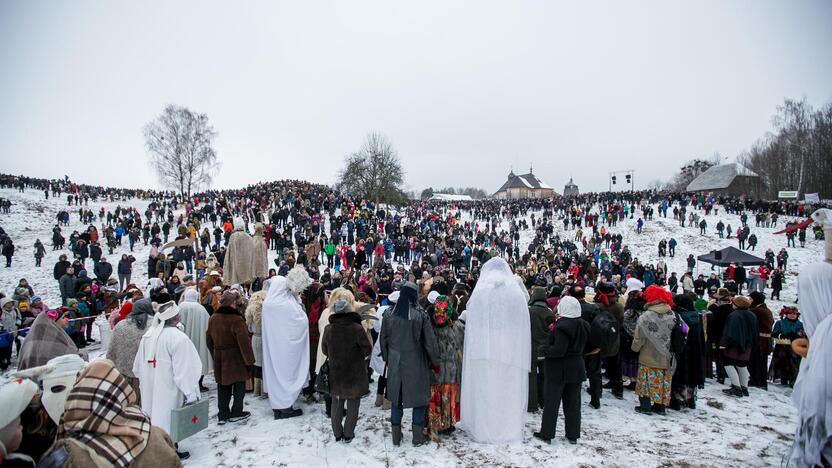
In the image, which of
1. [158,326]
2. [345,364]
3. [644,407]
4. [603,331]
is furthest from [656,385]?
[158,326]

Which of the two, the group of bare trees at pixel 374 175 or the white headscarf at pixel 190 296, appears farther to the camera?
the group of bare trees at pixel 374 175

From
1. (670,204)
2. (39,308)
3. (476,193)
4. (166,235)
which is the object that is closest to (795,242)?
(670,204)

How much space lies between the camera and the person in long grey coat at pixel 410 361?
453 cm

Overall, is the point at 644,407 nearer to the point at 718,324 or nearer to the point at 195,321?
the point at 718,324

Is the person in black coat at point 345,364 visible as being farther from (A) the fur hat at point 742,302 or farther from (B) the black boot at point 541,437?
(A) the fur hat at point 742,302

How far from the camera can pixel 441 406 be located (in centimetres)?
484

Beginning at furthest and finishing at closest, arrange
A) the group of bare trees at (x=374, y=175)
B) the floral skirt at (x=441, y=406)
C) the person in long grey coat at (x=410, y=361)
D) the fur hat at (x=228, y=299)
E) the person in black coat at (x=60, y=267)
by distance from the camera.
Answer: the group of bare trees at (x=374, y=175) → the person in black coat at (x=60, y=267) → the fur hat at (x=228, y=299) → the floral skirt at (x=441, y=406) → the person in long grey coat at (x=410, y=361)

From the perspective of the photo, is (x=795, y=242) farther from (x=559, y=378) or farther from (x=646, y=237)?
(x=559, y=378)

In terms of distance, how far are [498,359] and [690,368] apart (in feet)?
10.6

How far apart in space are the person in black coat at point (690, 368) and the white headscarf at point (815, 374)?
9.93 feet

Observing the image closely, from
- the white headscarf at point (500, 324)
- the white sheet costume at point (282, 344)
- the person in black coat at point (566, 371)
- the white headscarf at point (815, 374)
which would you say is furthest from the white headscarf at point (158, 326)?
the white headscarf at point (815, 374)

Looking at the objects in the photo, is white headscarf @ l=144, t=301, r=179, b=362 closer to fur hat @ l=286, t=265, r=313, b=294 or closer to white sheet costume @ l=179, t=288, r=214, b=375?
fur hat @ l=286, t=265, r=313, b=294

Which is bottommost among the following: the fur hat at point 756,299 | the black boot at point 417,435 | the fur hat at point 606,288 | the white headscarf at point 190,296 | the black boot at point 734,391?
the black boot at point 734,391

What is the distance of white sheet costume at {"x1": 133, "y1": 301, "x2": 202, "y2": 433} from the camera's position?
4.12 metres
